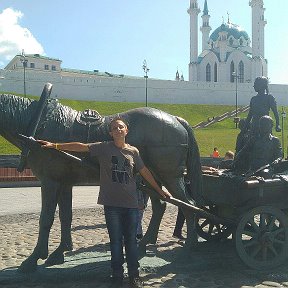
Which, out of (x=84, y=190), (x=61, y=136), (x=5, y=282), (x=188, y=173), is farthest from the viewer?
(x=84, y=190)

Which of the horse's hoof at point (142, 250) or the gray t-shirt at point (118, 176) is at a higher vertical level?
the gray t-shirt at point (118, 176)

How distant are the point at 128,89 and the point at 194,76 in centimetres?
2712

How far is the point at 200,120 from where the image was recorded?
59875 millimetres

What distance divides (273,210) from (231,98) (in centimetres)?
8000

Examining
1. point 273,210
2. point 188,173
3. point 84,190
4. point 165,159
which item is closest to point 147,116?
point 165,159

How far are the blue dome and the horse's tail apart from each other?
10028 cm

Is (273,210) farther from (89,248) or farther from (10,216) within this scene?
(10,216)

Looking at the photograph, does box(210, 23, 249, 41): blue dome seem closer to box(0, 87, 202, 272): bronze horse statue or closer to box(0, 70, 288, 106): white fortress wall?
box(0, 70, 288, 106): white fortress wall

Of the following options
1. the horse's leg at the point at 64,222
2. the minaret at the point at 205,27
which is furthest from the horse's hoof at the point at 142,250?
the minaret at the point at 205,27

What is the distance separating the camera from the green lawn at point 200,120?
35544 millimetres

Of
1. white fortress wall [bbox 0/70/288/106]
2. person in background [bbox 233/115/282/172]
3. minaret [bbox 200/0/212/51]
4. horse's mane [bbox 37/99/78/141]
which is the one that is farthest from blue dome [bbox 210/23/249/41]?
horse's mane [bbox 37/99/78/141]

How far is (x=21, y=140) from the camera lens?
5.12 metres

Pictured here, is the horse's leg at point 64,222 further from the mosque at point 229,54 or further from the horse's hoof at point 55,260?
the mosque at point 229,54

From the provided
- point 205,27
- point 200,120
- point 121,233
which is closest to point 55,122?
point 121,233
